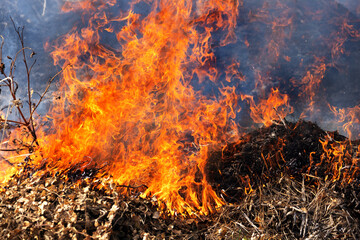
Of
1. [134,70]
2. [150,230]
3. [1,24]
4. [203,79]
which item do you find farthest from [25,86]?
[150,230]

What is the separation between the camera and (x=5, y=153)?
743cm

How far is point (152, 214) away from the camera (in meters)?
3.76

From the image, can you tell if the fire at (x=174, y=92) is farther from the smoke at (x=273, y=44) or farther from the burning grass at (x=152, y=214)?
the burning grass at (x=152, y=214)

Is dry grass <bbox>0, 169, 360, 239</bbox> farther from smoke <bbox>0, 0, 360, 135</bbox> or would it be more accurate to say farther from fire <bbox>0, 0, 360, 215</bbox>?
smoke <bbox>0, 0, 360, 135</bbox>

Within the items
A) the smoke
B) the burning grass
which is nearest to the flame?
the smoke

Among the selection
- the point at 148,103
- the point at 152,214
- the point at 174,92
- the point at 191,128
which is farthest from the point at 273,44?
the point at 152,214

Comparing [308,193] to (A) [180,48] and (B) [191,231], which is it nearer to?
(B) [191,231]

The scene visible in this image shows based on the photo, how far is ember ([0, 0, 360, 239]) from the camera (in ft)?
11.6

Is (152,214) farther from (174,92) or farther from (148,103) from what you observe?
(174,92)

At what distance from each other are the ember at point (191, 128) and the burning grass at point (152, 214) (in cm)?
2

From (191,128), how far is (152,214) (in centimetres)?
331

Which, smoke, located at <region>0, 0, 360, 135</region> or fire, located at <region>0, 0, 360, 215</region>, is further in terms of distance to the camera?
smoke, located at <region>0, 0, 360, 135</region>

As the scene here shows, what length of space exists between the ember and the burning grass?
19mm

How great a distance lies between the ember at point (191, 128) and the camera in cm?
354
